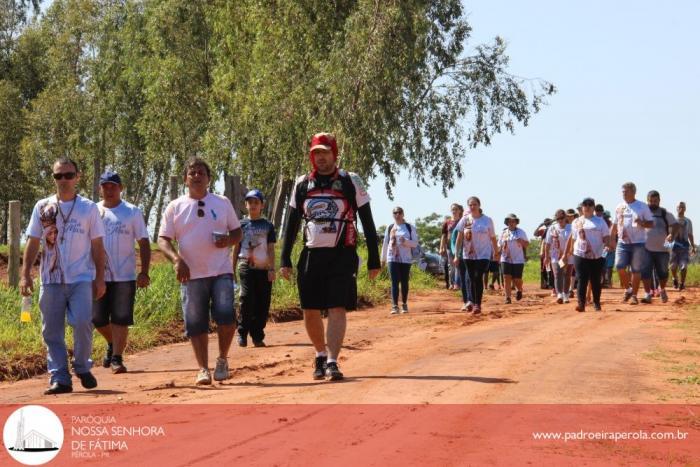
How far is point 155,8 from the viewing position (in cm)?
4156

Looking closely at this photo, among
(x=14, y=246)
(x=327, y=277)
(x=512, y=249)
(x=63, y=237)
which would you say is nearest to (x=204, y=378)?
(x=327, y=277)

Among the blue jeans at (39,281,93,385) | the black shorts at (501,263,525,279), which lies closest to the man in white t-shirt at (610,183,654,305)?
the black shorts at (501,263,525,279)

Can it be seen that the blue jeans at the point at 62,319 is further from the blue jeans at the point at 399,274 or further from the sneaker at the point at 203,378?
the blue jeans at the point at 399,274

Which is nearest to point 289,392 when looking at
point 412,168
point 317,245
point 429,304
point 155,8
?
point 317,245

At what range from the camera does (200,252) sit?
1066 cm

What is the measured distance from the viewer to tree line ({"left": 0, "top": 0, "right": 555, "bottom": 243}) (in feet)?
89.1

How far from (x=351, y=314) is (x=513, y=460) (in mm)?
14037

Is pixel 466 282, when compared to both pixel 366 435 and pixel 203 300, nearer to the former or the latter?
pixel 203 300

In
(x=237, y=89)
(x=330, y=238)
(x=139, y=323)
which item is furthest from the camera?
(x=237, y=89)

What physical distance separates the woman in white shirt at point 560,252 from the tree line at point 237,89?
16.1ft

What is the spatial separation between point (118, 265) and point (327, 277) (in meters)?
2.62

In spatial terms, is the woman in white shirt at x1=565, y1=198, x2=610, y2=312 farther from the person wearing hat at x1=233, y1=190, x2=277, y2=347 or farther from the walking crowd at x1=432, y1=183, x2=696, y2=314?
the person wearing hat at x1=233, y1=190, x2=277, y2=347

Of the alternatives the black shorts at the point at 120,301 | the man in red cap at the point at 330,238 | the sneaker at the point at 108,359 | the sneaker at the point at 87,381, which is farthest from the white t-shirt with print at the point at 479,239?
the sneaker at the point at 87,381

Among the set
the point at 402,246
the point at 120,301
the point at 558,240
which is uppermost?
the point at 558,240
